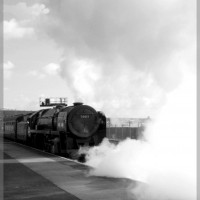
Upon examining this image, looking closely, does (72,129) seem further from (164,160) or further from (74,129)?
(164,160)

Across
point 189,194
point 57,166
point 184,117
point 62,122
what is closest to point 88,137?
point 62,122

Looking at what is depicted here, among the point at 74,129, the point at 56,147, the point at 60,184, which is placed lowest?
the point at 60,184

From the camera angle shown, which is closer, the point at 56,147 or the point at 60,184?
the point at 60,184

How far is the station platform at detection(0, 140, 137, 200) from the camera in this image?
8344 mm

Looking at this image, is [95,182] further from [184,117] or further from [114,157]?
[184,117]

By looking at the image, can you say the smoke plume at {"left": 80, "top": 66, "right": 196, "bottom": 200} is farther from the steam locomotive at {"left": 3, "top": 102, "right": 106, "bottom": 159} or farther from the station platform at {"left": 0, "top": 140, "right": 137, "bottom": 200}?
the steam locomotive at {"left": 3, "top": 102, "right": 106, "bottom": 159}

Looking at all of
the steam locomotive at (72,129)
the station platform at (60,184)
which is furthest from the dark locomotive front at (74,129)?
the station platform at (60,184)

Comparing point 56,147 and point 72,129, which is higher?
point 72,129

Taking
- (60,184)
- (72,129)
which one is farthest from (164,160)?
A: (72,129)

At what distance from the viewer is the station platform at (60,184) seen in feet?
27.4

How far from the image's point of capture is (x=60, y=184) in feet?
32.2

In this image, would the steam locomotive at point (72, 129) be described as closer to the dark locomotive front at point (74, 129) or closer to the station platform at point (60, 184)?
the dark locomotive front at point (74, 129)

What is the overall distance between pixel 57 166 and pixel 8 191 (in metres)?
4.52

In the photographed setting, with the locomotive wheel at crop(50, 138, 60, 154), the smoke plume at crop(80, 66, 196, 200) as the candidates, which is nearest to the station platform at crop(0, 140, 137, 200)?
the smoke plume at crop(80, 66, 196, 200)
